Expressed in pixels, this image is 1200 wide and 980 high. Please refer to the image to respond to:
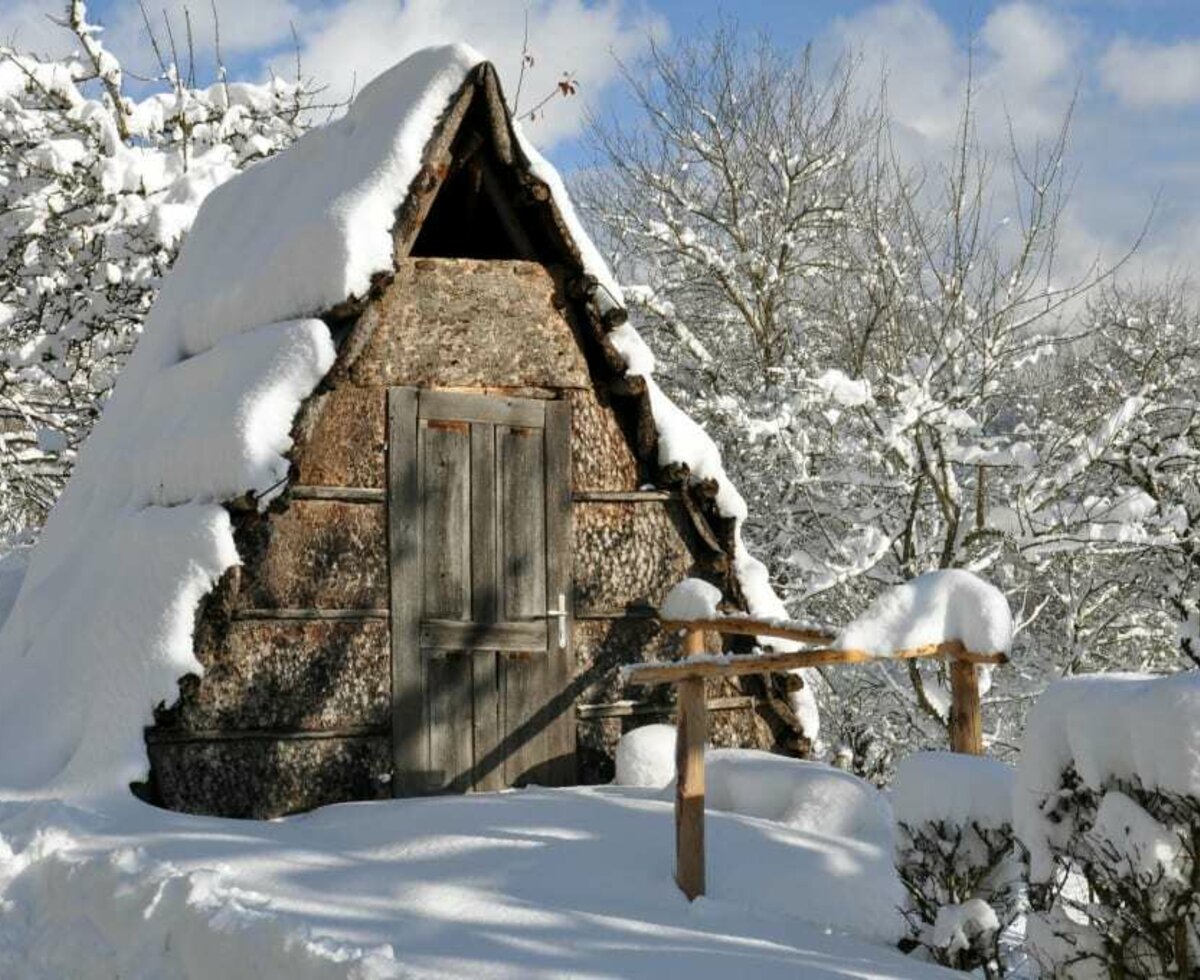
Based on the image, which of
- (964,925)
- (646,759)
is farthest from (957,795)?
(646,759)

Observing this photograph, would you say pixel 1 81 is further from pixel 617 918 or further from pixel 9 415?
pixel 617 918

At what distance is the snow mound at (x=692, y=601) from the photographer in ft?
24.6

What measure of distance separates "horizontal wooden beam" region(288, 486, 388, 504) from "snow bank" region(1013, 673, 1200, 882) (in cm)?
406

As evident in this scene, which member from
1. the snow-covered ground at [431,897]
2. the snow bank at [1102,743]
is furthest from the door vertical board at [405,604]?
the snow bank at [1102,743]

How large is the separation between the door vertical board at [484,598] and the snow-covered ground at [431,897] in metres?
0.80

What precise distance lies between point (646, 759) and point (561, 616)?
0.94 m

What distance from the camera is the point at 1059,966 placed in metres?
4.27

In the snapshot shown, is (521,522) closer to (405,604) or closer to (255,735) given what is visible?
(405,604)

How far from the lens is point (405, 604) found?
769cm

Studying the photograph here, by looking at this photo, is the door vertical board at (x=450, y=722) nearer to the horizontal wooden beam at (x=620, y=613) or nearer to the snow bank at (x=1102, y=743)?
the horizontal wooden beam at (x=620, y=613)

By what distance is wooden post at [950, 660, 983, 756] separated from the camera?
640 cm

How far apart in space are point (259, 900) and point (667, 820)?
A: 2.15m

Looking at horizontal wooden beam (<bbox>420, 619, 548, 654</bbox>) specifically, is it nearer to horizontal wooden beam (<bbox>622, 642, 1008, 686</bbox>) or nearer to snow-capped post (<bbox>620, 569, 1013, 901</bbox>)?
snow-capped post (<bbox>620, 569, 1013, 901</bbox>)

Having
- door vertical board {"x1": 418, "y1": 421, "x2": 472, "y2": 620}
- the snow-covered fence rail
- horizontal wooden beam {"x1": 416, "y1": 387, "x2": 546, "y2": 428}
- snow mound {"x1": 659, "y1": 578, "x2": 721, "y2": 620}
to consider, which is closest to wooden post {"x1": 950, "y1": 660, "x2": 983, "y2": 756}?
the snow-covered fence rail
